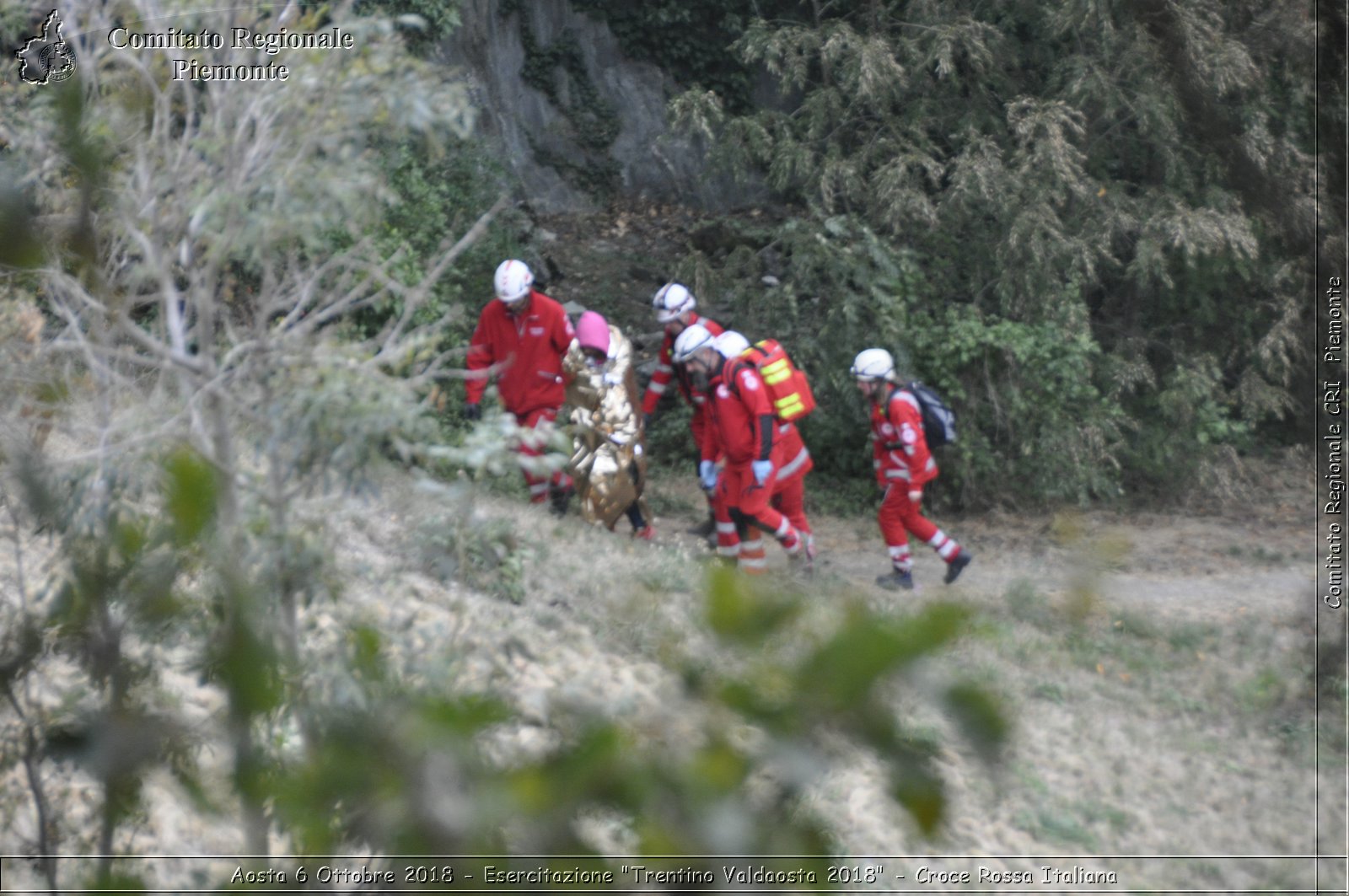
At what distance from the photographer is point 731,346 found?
8789 mm

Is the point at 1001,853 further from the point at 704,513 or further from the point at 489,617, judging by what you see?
the point at 704,513

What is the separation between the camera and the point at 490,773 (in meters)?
1.38

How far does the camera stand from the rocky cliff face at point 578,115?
17562 millimetres

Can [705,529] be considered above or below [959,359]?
below

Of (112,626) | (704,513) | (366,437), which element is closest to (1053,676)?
(704,513)

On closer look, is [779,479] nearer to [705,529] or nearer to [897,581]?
[897,581]

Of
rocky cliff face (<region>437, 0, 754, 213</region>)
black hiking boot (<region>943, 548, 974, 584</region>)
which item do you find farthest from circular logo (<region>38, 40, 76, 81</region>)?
rocky cliff face (<region>437, 0, 754, 213</region>)

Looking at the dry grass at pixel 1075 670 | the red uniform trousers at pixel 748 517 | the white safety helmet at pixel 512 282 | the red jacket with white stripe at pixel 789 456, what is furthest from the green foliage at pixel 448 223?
the red jacket with white stripe at pixel 789 456

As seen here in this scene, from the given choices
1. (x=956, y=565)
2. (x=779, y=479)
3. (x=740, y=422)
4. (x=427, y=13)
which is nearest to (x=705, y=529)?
(x=779, y=479)

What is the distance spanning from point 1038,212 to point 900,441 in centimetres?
345

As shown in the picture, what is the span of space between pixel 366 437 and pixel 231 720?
156cm

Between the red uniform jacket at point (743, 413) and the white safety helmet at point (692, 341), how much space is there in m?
0.21

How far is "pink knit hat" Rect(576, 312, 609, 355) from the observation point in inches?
366

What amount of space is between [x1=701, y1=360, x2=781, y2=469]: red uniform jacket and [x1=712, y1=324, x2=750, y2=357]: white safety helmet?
8 centimetres
